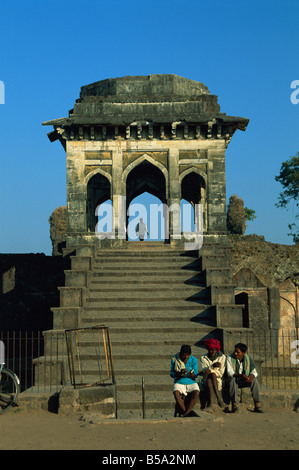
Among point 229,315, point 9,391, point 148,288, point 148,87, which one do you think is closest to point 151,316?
point 148,288

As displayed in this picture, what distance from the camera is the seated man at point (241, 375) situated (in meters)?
8.50

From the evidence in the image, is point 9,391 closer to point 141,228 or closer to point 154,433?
point 154,433

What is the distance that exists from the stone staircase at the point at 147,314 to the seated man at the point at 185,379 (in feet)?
2.80

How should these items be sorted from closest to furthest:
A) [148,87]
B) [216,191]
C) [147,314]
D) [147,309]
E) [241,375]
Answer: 1. [241,375]
2. [147,314]
3. [147,309]
4. [216,191]
5. [148,87]

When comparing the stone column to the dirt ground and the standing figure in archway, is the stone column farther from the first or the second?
the dirt ground

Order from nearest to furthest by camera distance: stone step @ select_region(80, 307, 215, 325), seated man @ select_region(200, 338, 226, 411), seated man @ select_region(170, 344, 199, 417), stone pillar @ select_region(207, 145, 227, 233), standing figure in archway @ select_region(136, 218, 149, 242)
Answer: seated man @ select_region(170, 344, 199, 417), seated man @ select_region(200, 338, 226, 411), stone step @ select_region(80, 307, 215, 325), stone pillar @ select_region(207, 145, 227, 233), standing figure in archway @ select_region(136, 218, 149, 242)

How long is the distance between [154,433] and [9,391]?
131 inches

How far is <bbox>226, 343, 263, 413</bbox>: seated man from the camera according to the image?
8500mm

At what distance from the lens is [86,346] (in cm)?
1195

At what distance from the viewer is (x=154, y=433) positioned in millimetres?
7078

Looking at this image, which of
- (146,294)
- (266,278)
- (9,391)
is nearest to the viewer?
(9,391)

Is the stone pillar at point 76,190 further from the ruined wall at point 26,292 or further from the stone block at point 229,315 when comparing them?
the stone block at point 229,315

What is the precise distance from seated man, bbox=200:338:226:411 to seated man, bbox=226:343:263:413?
0.42 ft

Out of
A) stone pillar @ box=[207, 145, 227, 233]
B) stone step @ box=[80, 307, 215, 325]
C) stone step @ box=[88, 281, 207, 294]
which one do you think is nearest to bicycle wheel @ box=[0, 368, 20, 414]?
stone step @ box=[80, 307, 215, 325]
